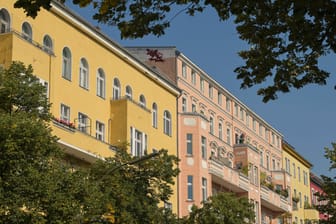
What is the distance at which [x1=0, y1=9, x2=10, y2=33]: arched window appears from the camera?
34.8m

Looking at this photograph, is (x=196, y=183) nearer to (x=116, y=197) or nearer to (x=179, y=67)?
(x=179, y=67)

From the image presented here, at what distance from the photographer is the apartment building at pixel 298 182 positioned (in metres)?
81.2

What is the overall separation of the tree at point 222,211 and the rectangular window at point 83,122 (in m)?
6.73

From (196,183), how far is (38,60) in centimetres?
2035

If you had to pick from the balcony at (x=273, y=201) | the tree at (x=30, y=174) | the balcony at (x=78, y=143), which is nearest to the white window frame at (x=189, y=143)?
the balcony at (x=78, y=143)

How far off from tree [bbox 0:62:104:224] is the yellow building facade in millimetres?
8472

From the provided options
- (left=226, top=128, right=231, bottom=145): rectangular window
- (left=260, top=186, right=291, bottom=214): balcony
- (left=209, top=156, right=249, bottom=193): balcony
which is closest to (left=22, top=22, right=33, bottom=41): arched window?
(left=209, top=156, right=249, bottom=193): balcony

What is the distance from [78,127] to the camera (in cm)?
4003

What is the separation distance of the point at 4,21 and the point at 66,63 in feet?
18.6

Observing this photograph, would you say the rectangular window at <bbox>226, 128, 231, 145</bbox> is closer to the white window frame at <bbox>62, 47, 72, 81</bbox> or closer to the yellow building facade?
the yellow building facade

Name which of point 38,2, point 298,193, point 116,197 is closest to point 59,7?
point 116,197

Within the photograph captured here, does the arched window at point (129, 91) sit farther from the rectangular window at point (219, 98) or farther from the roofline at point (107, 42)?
the rectangular window at point (219, 98)

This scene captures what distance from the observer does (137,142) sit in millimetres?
45031

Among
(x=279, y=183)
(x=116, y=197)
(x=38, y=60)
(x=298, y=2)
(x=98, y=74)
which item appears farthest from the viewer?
(x=279, y=183)
